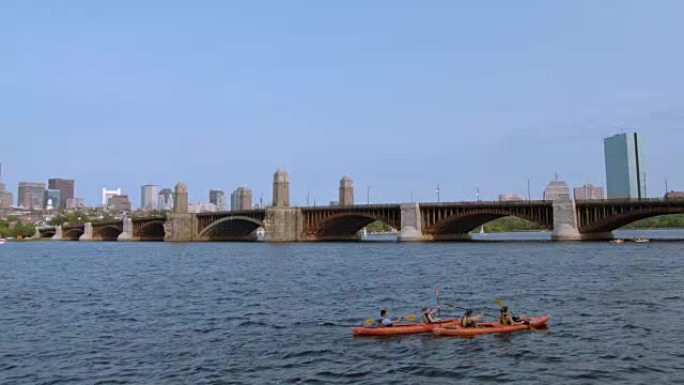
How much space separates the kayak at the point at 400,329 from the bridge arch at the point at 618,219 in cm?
7969

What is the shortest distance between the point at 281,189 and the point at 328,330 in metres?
134

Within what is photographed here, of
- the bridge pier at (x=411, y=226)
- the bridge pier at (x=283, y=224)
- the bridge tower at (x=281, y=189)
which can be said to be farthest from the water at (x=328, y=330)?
the bridge tower at (x=281, y=189)

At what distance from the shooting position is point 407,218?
5197 inches

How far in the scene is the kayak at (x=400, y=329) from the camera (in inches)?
1211

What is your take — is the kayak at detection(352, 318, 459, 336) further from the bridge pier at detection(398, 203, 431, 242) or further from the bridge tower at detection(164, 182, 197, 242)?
the bridge tower at detection(164, 182, 197, 242)

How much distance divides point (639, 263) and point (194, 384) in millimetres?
57283

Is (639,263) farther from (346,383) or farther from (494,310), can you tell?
(346,383)

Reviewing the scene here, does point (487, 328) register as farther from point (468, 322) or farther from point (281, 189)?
point (281, 189)

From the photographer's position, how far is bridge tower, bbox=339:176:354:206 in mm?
180250

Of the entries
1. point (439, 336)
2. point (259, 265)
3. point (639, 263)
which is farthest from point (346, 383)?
point (259, 265)

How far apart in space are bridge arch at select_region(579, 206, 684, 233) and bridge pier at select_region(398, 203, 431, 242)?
31.7m

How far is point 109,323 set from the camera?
3631 centimetres

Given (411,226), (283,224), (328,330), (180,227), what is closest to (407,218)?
(411,226)

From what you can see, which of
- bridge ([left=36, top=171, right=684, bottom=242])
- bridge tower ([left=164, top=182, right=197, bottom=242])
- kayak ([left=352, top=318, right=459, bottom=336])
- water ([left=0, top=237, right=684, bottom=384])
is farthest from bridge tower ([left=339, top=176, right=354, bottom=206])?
kayak ([left=352, top=318, right=459, bottom=336])
